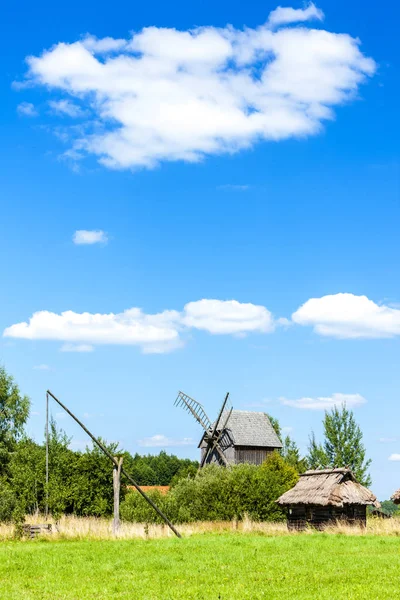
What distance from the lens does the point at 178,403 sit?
242 ft

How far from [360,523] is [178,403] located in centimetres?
3630

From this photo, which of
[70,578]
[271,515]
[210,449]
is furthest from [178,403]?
[70,578]

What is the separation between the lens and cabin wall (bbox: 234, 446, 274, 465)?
221ft

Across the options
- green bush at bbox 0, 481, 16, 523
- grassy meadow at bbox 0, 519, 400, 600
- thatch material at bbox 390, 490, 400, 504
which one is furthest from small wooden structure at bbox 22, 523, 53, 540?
thatch material at bbox 390, 490, 400, 504

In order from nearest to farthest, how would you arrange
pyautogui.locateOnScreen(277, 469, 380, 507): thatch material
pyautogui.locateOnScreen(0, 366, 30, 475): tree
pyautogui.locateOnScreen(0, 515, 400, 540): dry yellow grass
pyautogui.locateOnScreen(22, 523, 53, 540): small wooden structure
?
1. pyautogui.locateOnScreen(0, 515, 400, 540): dry yellow grass
2. pyautogui.locateOnScreen(22, 523, 53, 540): small wooden structure
3. pyautogui.locateOnScreen(277, 469, 380, 507): thatch material
4. pyautogui.locateOnScreen(0, 366, 30, 475): tree

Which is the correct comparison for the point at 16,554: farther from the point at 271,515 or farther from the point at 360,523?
the point at 271,515

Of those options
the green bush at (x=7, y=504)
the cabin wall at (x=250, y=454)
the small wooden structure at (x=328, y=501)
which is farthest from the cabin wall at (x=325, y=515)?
the cabin wall at (x=250, y=454)

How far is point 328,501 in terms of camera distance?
3862 centimetres

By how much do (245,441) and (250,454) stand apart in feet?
4.24

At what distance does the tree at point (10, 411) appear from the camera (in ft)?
197

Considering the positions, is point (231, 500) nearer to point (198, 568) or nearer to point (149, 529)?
point (149, 529)

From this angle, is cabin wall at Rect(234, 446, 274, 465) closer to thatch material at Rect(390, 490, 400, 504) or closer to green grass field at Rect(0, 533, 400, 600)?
thatch material at Rect(390, 490, 400, 504)

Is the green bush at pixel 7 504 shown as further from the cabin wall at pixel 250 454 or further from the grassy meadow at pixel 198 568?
the cabin wall at pixel 250 454

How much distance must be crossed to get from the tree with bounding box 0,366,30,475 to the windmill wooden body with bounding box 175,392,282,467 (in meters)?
17.3
